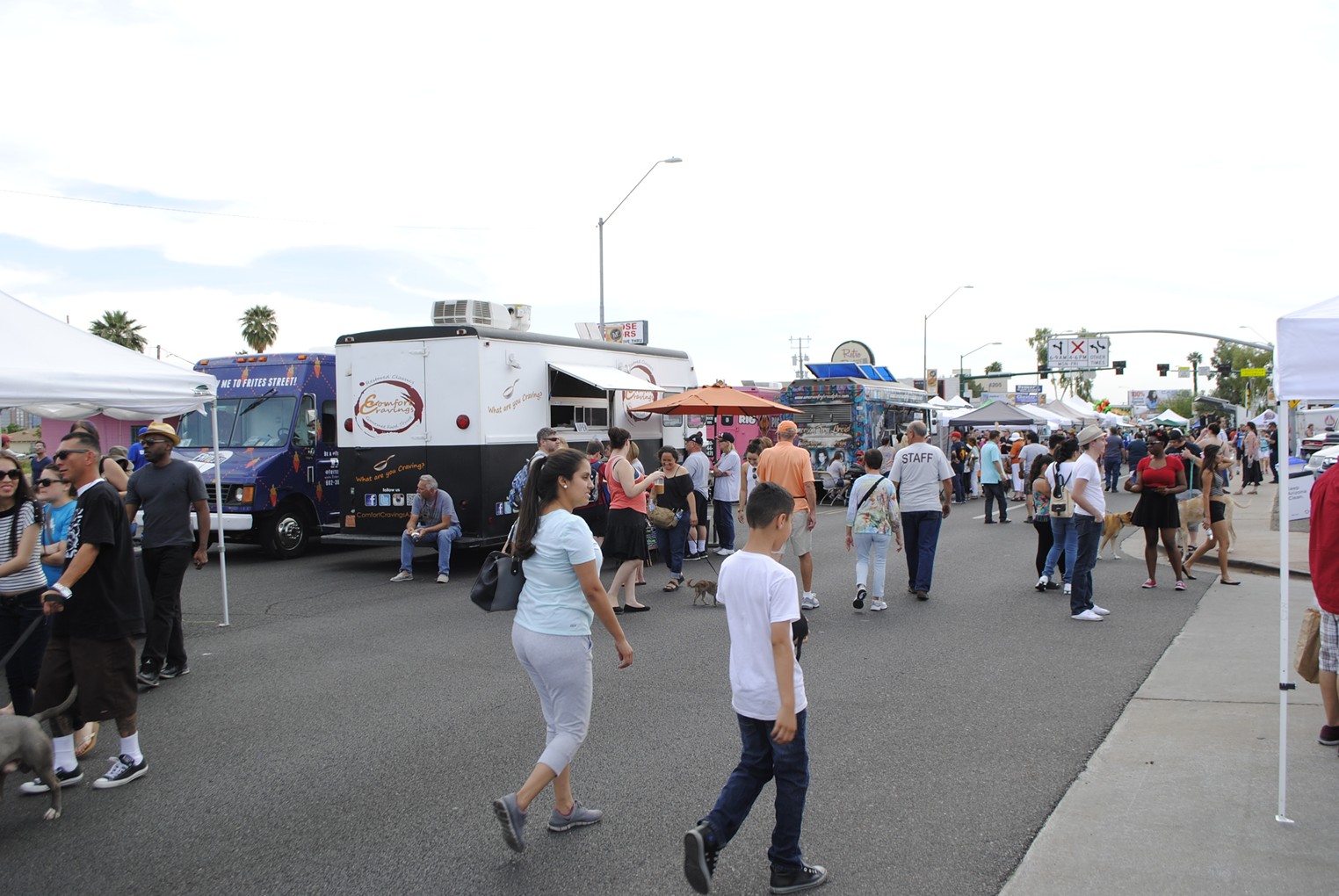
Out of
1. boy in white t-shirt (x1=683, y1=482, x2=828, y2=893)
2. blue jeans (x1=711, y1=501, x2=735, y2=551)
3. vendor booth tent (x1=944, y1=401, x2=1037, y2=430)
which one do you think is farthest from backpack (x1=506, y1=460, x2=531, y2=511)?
vendor booth tent (x1=944, y1=401, x2=1037, y2=430)

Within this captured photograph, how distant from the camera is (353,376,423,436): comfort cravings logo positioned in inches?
485

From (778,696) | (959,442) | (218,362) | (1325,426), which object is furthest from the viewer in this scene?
(1325,426)

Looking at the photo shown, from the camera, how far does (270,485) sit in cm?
1364

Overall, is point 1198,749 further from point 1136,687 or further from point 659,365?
point 659,365

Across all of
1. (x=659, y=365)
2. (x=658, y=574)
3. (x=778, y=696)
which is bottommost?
(x=658, y=574)

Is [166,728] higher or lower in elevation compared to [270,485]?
lower

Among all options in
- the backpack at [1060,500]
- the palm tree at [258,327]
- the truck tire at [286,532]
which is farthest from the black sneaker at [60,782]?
the palm tree at [258,327]

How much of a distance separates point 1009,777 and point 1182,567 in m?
7.24

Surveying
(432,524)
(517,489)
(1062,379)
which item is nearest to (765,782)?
(517,489)

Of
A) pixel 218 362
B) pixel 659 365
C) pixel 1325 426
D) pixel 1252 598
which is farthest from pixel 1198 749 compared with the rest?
pixel 1325 426

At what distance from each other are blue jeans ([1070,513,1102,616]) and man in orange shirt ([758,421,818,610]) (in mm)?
2420

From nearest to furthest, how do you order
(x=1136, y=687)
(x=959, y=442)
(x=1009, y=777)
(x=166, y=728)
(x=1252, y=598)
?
(x=1009, y=777) < (x=166, y=728) < (x=1136, y=687) < (x=1252, y=598) < (x=959, y=442)

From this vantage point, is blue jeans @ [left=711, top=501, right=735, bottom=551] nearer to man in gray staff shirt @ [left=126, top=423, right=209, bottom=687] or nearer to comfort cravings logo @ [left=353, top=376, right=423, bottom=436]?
comfort cravings logo @ [left=353, top=376, right=423, bottom=436]

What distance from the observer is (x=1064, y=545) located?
10078 millimetres
